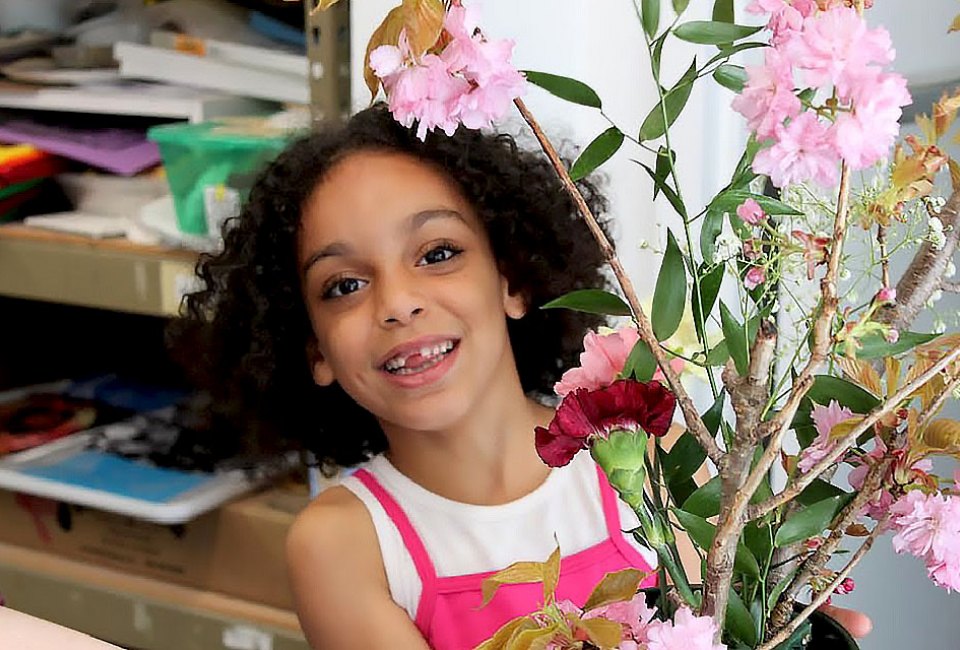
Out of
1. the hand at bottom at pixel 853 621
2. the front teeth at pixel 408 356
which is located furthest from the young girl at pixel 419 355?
the hand at bottom at pixel 853 621

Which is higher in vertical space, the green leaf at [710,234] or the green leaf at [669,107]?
the green leaf at [669,107]

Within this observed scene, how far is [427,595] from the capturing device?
0.88m

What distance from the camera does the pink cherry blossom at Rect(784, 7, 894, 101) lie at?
1.18ft

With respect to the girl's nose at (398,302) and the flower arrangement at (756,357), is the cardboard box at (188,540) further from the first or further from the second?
the flower arrangement at (756,357)

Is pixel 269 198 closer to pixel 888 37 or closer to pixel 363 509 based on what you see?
pixel 363 509

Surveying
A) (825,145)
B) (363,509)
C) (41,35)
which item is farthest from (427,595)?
(41,35)

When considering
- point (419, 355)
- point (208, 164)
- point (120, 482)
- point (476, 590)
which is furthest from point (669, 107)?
point (120, 482)

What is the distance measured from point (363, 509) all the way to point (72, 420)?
95cm

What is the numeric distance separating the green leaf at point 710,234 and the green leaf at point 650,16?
0.23 feet

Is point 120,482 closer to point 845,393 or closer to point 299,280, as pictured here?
point 299,280

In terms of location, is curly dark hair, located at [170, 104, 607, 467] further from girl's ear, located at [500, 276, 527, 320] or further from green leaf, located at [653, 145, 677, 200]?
green leaf, located at [653, 145, 677, 200]

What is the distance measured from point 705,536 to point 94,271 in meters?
1.15

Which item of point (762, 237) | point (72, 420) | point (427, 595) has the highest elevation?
point (762, 237)

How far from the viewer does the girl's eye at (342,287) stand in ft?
2.81
